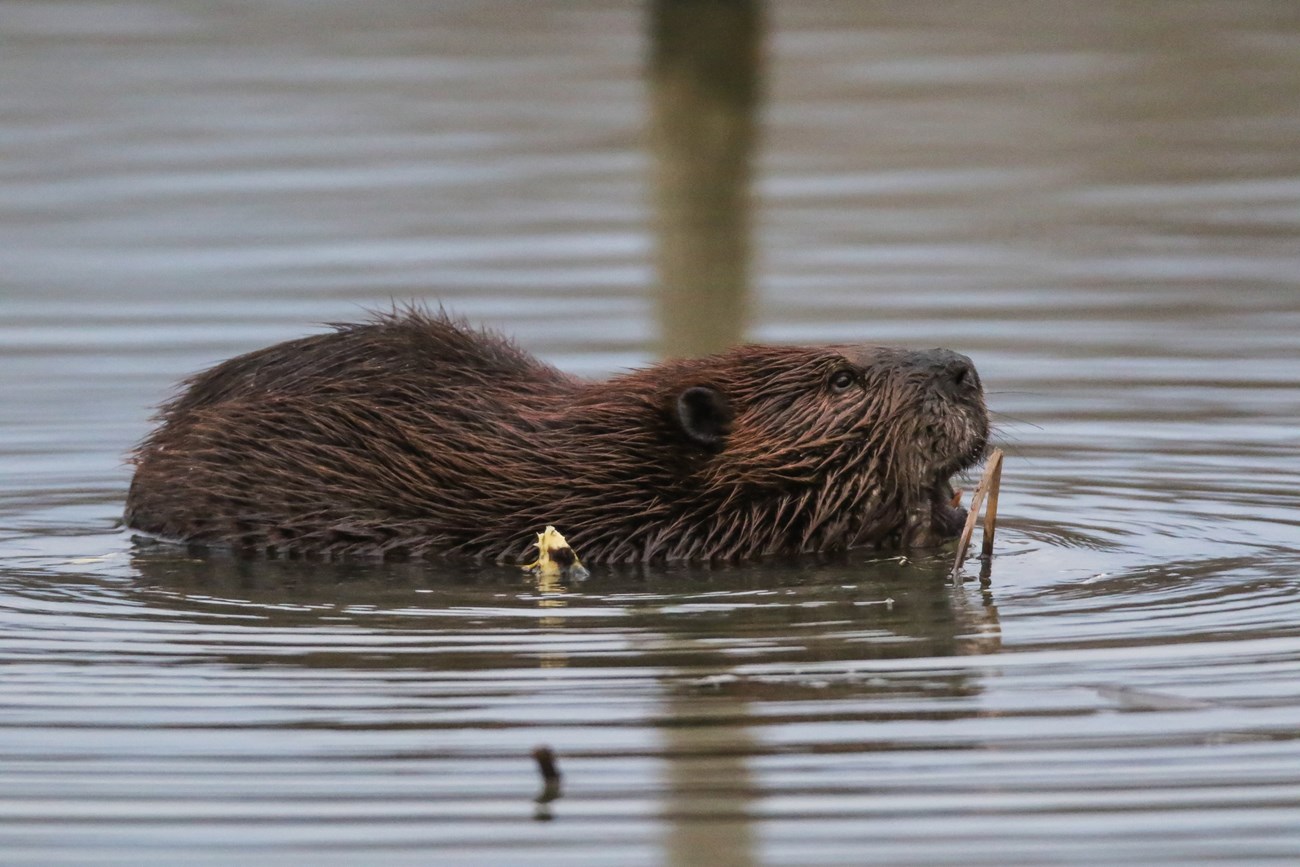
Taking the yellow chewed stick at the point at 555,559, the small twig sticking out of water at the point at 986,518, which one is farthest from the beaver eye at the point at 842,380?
the yellow chewed stick at the point at 555,559

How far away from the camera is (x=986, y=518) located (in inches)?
264

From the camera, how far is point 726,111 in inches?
424

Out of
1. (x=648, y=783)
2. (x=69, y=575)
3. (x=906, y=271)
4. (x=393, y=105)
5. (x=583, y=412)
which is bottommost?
(x=648, y=783)

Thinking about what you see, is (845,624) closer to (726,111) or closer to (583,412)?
(583,412)

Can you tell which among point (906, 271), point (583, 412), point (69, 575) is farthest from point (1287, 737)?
point (906, 271)

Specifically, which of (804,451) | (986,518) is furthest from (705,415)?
(986,518)

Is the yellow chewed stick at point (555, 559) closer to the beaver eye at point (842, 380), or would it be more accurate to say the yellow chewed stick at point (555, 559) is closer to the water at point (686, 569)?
the water at point (686, 569)

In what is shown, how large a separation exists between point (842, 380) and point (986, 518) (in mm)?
A: 604

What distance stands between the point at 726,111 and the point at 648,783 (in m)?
6.58

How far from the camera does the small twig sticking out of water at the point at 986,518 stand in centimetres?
652

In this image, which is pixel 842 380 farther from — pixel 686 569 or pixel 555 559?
pixel 555 559

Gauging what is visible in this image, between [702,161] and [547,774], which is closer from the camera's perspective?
[547,774]

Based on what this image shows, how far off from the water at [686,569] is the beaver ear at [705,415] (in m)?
0.42

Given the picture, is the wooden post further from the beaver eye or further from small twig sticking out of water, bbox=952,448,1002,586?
small twig sticking out of water, bbox=952,448,1002,586
